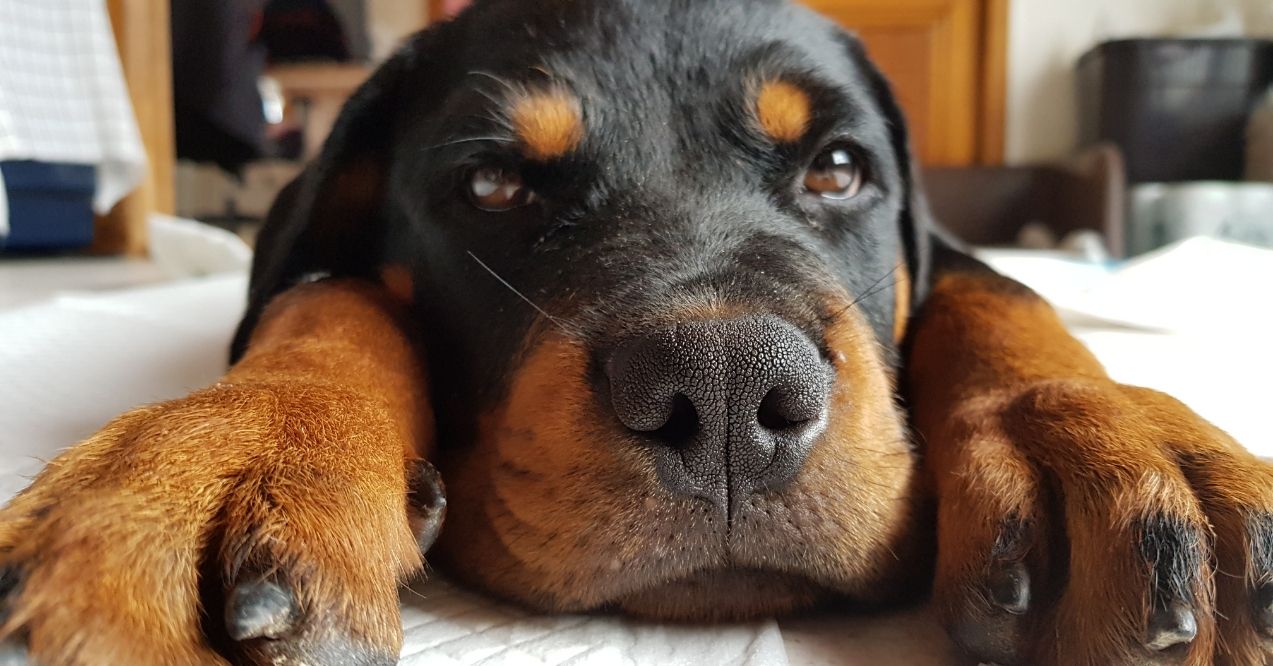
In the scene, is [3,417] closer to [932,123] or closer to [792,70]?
[792,70]

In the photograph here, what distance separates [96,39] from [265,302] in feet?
14.3

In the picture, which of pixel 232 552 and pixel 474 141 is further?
pixel 474 141

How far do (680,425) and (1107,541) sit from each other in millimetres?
383

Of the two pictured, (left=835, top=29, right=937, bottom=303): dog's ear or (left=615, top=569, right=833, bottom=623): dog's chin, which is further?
(left=835, top=29, right=937, bottom=303): dog's ear

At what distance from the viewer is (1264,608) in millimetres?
751

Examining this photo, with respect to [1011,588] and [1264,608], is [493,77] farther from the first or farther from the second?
[1264,608]

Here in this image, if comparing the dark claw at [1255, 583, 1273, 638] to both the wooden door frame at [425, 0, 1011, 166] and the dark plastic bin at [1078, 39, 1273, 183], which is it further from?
the wooden door frame at [425, 0, 1011, 166]

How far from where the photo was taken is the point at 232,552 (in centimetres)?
70

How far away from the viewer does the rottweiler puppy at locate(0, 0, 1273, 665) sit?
0.73m

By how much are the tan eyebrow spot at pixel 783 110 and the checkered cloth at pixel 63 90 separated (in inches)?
172

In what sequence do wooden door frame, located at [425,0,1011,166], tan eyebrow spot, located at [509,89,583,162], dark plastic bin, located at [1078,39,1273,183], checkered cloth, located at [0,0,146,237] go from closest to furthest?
tan eyebrow spot, located at [509,89,583,162] → checkered cloth, located at [0,0,146,237] → dark plastic bin, located at [1078,39,1273,183] → wooden door frame, located at [425,0,1011,166]

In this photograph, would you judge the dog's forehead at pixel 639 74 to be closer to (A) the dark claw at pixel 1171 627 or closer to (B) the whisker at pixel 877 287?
(B) the whisker at pixel 877 287

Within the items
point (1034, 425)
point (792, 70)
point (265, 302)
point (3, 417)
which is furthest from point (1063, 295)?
point (3, 417)

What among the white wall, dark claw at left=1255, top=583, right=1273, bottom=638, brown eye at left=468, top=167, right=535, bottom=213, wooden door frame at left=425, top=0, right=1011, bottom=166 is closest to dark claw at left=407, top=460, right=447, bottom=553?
brown eye at left=468, top=167, right=535, bottom=213
